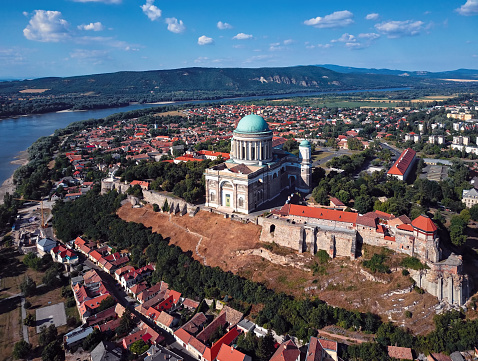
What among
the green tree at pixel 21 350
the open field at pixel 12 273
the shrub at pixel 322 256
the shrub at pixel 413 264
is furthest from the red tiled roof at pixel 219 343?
the open field at pixel 12 273

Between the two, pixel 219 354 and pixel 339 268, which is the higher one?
pixel 339 268

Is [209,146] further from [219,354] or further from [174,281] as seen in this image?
[219,354]

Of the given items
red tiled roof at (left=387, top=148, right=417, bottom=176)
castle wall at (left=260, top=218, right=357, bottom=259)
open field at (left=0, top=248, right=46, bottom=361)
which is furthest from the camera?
red tiled roof at (left=387, top=148, right=417, bottom=176)

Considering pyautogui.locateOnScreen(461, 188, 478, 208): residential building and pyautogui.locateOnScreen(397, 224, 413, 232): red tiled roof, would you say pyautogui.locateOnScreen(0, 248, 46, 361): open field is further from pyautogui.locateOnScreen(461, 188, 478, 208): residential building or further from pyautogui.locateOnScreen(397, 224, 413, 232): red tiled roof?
pyautogui.locateOnScreen(461, 188, 478, 208): residential building

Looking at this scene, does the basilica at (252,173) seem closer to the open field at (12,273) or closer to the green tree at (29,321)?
the green tree at (29,321)

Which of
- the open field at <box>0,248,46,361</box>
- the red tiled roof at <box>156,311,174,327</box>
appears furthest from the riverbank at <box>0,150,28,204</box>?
the red tiled roof at <box>156,311,174,327</box>

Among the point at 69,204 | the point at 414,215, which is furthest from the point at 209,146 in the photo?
the point at 414,215

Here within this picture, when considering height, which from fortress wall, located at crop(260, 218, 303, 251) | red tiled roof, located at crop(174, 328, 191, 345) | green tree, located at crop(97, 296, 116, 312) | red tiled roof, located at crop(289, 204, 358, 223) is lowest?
red tiled roof, located at crop(174, 328, 191, 345)
